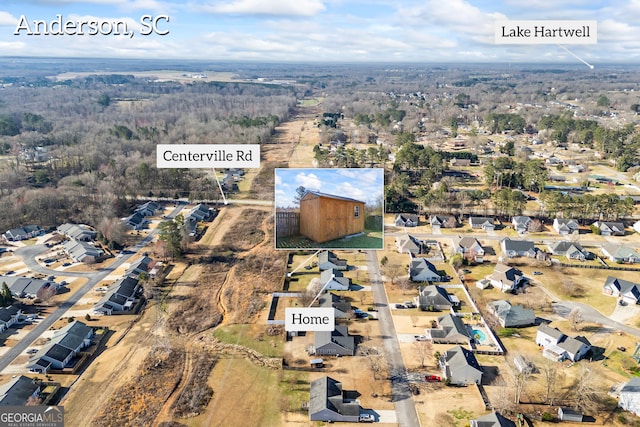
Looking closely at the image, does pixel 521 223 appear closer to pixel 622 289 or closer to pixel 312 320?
pixel 622 289

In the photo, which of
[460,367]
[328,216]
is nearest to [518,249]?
[460,367]


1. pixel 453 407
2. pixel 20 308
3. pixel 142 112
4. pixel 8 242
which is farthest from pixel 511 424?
pixel 142 112

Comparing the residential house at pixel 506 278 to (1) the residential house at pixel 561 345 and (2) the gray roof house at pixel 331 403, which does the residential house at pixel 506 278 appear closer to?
(1) the residential house at pixel 561 345

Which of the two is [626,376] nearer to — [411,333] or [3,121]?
[411,333]

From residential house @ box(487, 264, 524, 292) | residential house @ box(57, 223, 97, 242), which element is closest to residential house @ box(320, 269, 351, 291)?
residential house @ box(487, 264, 524, 292)

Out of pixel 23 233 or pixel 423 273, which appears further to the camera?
pixel 23 233

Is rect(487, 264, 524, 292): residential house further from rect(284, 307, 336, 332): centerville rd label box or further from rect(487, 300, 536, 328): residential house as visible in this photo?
rect(284, 307, 336, 332): centerville rd label box

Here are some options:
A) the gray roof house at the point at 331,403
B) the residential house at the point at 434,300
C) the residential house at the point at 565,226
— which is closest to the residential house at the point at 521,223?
the residential house at the point at 565,226
